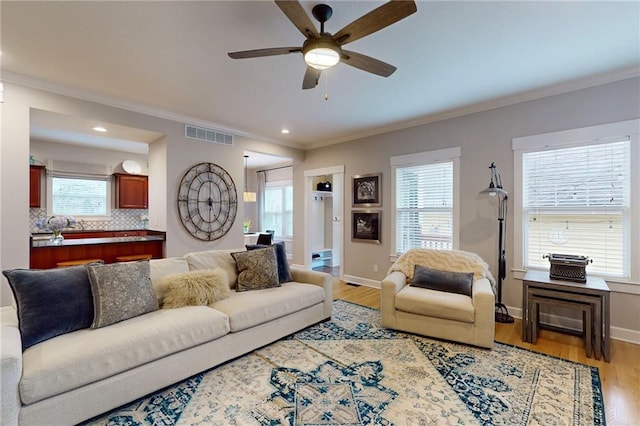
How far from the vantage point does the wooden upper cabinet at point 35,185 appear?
5.68 m

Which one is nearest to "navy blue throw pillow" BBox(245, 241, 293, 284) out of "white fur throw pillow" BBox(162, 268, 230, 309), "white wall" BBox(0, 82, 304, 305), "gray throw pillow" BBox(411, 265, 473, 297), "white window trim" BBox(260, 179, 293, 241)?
"white fur throw pillow" BBox(162, 268, 230, 309)

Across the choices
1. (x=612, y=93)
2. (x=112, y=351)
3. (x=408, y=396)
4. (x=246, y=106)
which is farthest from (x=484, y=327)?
(x=246, y=106)

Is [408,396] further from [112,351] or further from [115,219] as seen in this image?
[115,219]

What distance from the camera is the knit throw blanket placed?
344 centimetres

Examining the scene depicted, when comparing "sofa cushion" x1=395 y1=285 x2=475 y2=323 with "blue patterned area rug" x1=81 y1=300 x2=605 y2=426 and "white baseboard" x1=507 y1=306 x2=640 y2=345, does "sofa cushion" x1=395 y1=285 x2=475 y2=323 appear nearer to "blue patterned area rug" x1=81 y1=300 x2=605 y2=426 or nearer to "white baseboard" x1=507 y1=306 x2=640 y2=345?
"blue patterned area rug" x1=81 y1=300 x2=605 y2=426

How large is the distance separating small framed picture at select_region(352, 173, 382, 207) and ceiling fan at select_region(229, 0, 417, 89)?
2.91 metres

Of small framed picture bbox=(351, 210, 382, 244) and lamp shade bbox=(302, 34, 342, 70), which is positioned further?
small framed picture bbox=(351, 210, 382, 244)

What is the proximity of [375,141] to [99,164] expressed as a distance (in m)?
6.11

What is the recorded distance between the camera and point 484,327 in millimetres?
2789

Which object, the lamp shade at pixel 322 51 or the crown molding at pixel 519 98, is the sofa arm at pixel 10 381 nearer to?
the lamp shade at pixel 322 51

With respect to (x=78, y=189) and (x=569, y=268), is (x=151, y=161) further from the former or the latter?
(x=569, y=268)

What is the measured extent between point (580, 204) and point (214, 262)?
4.10 m

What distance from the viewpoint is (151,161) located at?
4.82 m

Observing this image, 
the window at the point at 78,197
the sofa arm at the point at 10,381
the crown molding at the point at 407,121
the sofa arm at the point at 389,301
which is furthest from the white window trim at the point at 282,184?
the sofa arm at the point at 10,381
